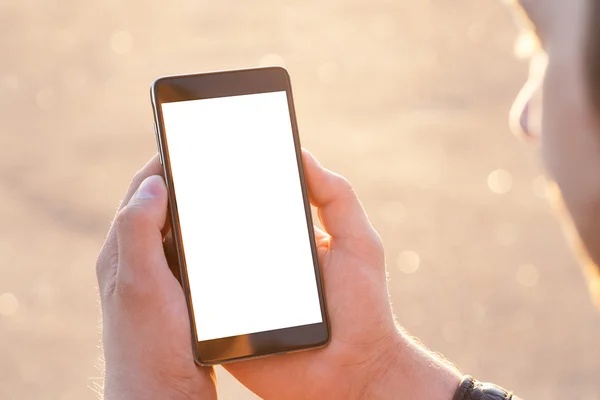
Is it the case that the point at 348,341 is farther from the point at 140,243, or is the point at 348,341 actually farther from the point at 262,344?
the point at 140,243

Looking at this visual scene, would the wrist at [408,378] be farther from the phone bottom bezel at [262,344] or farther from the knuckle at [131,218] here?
the knuckle at [131,218]

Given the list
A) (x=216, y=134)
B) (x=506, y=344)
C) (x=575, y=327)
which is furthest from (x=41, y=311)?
(x=216, y=134)

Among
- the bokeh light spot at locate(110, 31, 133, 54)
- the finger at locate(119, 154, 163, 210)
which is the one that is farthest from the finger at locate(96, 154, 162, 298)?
the bokeh light spot at locate(110, 31, 133, 54)

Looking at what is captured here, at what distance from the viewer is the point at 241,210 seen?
2.01 meters

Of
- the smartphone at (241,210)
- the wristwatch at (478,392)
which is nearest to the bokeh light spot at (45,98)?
the smartphone at (241,210)

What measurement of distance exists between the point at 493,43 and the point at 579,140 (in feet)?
22.5

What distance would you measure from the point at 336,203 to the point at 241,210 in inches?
7.9

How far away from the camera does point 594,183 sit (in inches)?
42.0

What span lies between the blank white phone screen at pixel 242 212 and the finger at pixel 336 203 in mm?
38

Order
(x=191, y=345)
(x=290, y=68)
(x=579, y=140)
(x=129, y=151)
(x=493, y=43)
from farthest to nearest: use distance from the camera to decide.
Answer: (x=493, y=43) < (x=290, y=68) < (x=129, y=151) < (x=191, y=345) < (x=579, y=140)

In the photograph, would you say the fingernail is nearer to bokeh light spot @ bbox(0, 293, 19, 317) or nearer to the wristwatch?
the wristwatch

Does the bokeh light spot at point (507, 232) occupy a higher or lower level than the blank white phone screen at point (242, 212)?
lower

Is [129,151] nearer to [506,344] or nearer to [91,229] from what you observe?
[91,229]

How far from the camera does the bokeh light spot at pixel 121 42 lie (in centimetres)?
720
